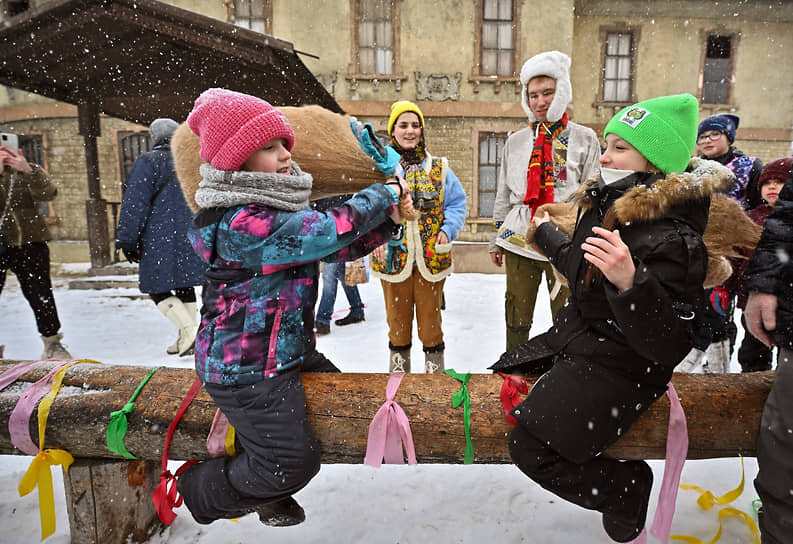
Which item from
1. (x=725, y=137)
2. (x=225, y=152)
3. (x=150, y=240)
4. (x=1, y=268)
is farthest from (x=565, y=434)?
(x=1, y=268)

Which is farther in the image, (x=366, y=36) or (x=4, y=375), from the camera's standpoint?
(x=366, y=36)

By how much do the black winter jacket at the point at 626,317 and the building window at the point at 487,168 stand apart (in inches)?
383

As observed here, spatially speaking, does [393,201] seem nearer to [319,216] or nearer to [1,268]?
[319,216]

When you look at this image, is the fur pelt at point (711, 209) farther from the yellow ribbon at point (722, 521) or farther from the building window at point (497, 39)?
the building window at point (497, 39)

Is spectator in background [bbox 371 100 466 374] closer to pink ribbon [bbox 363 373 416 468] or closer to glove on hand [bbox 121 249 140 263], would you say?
pink ribbon [bbox 363 373 416 468]

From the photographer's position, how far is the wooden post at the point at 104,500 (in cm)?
170

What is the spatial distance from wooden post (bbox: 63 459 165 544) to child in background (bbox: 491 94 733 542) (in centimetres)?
158

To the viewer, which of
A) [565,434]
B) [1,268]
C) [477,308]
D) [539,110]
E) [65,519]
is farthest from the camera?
[477,308]

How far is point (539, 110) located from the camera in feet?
8.23

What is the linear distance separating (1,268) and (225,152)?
339 cm

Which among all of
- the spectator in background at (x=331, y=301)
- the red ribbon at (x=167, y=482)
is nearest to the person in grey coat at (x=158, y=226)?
the spectator in background at (x=331, y=301)

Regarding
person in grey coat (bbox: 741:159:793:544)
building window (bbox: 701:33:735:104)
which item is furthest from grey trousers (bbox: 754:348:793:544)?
building window (bbox: 701:33:735:104)

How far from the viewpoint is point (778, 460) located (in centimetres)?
137

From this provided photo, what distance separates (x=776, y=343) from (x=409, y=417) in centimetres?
127
